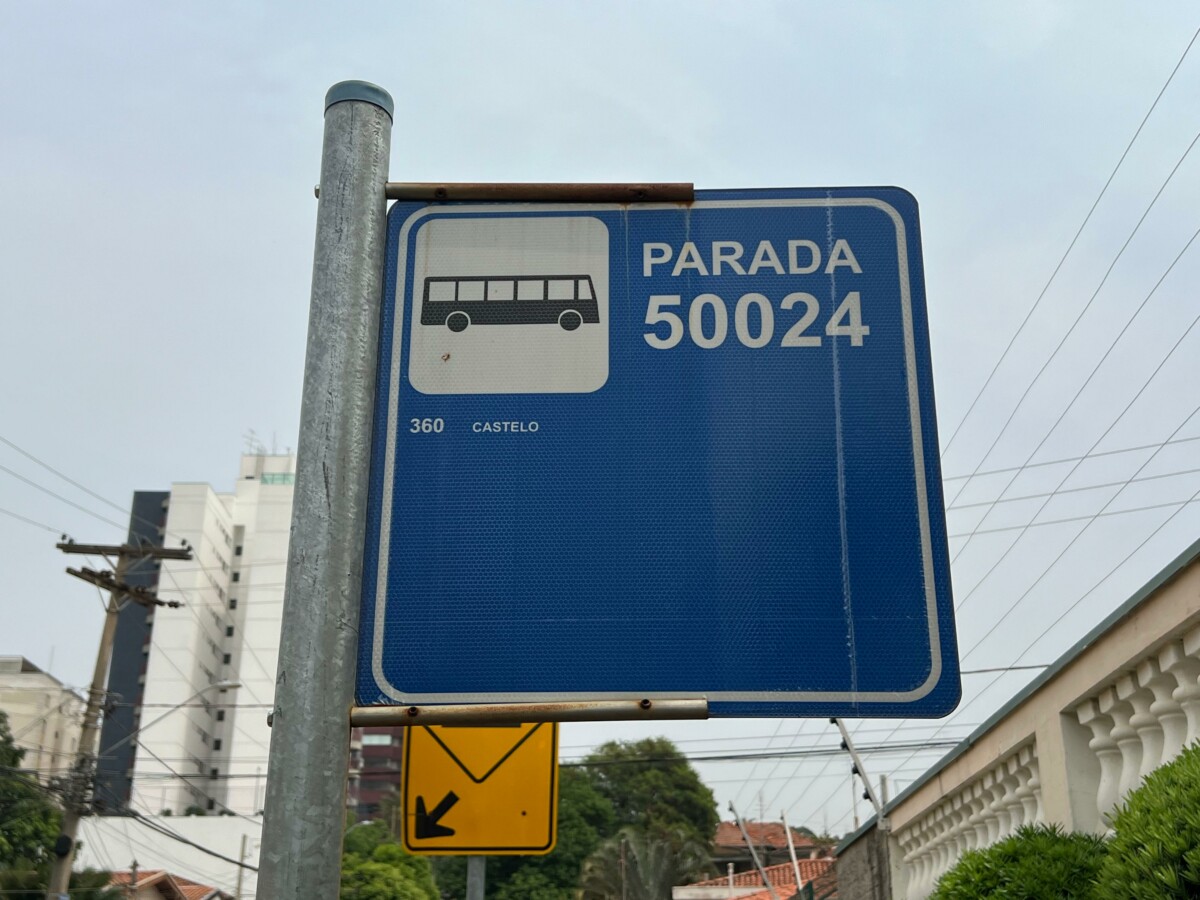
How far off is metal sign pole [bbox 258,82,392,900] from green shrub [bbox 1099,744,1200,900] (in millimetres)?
2284

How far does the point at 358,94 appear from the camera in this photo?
2604 mm

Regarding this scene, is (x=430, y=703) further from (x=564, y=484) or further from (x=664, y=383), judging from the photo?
(x=664, y=383)

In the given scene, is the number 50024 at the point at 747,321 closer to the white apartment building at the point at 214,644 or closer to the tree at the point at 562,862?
the tree at the point at 562,862

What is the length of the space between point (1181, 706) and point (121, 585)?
84.8 ft

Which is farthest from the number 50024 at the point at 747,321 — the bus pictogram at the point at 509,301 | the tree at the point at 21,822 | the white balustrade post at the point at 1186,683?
the tree at the point at 21,822

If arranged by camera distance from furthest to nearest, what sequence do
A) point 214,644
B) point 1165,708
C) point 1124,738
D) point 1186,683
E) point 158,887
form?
1. point 214,644
2. point 158,887
3. point 1124,738
4. point 1165,708
5. point 1186,683

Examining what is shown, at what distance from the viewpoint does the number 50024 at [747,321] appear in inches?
103

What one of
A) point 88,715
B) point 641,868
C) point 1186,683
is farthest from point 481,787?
point 641,868

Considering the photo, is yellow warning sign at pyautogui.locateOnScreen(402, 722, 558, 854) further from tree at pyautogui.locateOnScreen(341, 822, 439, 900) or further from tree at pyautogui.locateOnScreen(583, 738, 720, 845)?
tree at pyautogui.locateOnScreen(583, 738, 720, 845)

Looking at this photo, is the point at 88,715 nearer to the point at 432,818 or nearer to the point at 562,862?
the point at 432,818

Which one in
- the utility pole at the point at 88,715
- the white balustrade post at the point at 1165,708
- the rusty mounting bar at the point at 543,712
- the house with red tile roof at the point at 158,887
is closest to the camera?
the rusty mounting bar at the point at 543,712

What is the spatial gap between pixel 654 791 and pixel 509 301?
62021mm

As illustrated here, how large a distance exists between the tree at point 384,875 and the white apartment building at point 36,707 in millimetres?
24474

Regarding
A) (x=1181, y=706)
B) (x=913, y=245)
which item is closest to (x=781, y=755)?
(x=1181, y=706)
